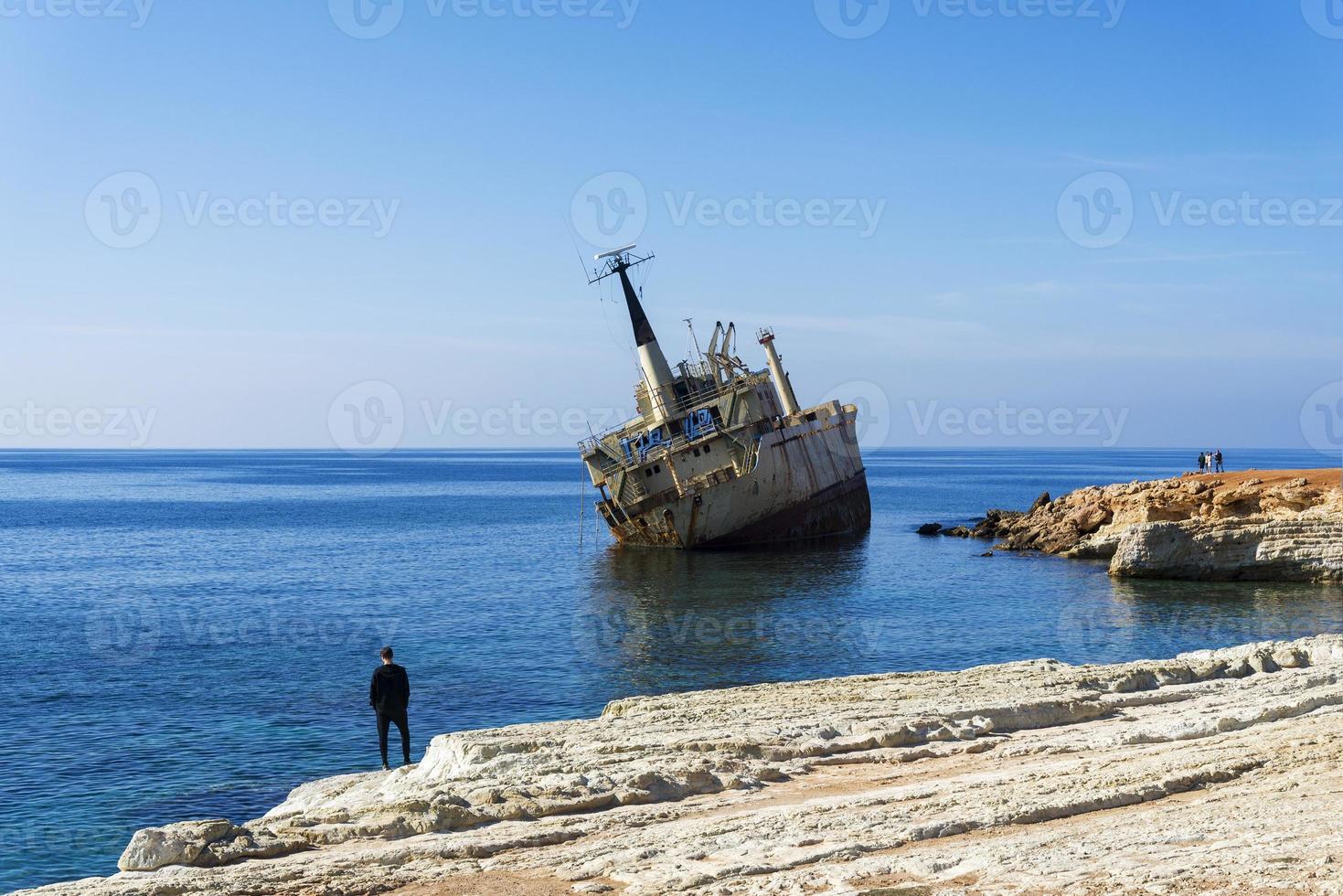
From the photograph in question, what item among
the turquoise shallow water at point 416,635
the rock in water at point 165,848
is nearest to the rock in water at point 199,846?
the rock in water at point 165,848

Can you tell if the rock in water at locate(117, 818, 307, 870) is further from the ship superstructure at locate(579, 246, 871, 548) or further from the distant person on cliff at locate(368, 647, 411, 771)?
the ship superstructure at locate(579, 246, 871, 548)

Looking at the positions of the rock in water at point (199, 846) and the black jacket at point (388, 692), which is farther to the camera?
the black jacket at point (388, 692)

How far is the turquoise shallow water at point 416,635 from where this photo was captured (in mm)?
16906

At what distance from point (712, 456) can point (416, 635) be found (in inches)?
718

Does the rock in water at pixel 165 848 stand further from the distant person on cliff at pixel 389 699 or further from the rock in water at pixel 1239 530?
the rock in water at pixel 1239 530

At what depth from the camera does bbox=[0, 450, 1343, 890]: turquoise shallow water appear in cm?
1691

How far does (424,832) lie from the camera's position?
381 inches

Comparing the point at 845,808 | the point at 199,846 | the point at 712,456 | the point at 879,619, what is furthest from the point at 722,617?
the point at 199,846

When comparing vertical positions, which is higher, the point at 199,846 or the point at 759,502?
the point at 759,502

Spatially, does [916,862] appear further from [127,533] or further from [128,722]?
[127,533]

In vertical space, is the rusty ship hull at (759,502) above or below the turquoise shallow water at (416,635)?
above

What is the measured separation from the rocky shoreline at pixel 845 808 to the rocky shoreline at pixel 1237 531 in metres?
22.3

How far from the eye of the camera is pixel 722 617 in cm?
3203

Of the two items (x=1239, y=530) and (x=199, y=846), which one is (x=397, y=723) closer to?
(x=199, y=846)
